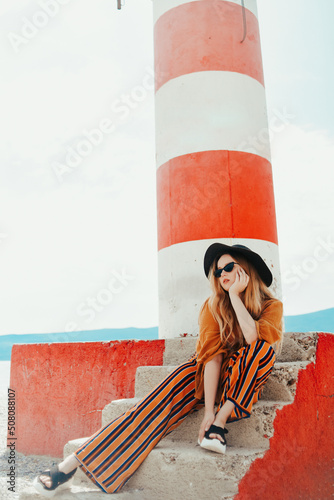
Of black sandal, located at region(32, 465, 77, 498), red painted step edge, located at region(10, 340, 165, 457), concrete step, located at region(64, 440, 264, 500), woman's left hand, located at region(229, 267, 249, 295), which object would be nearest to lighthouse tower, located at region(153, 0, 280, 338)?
red painted step edge, located at region(10, 340, 165, 457)

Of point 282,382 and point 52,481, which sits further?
point 282,382

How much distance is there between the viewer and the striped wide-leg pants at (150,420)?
1539mm

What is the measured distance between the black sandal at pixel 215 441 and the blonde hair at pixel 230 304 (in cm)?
32

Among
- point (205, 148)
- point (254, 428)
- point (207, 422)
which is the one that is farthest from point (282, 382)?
point (205, 148)

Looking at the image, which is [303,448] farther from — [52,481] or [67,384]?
[67,384]

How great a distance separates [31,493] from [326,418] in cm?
113

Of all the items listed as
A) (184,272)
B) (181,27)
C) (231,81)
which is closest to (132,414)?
(184,272)

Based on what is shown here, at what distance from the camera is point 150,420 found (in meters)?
1.62

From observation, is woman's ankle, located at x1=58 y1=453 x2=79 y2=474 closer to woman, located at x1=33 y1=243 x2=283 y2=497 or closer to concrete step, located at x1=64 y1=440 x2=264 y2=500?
woman, located at x1=33 y1=243 x2=283 y2=497

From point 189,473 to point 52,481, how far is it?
1.48 feet

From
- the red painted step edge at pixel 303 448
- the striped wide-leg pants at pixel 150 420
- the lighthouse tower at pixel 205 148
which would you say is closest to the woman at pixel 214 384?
the striped wide-leg pants at pixel 150 420

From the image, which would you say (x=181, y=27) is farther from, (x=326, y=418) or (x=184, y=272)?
(x=326, y=418)

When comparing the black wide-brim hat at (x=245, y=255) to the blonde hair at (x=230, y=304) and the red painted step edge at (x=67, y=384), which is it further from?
the red painted step edge at (x=67, y=384)

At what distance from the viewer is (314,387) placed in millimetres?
1766
